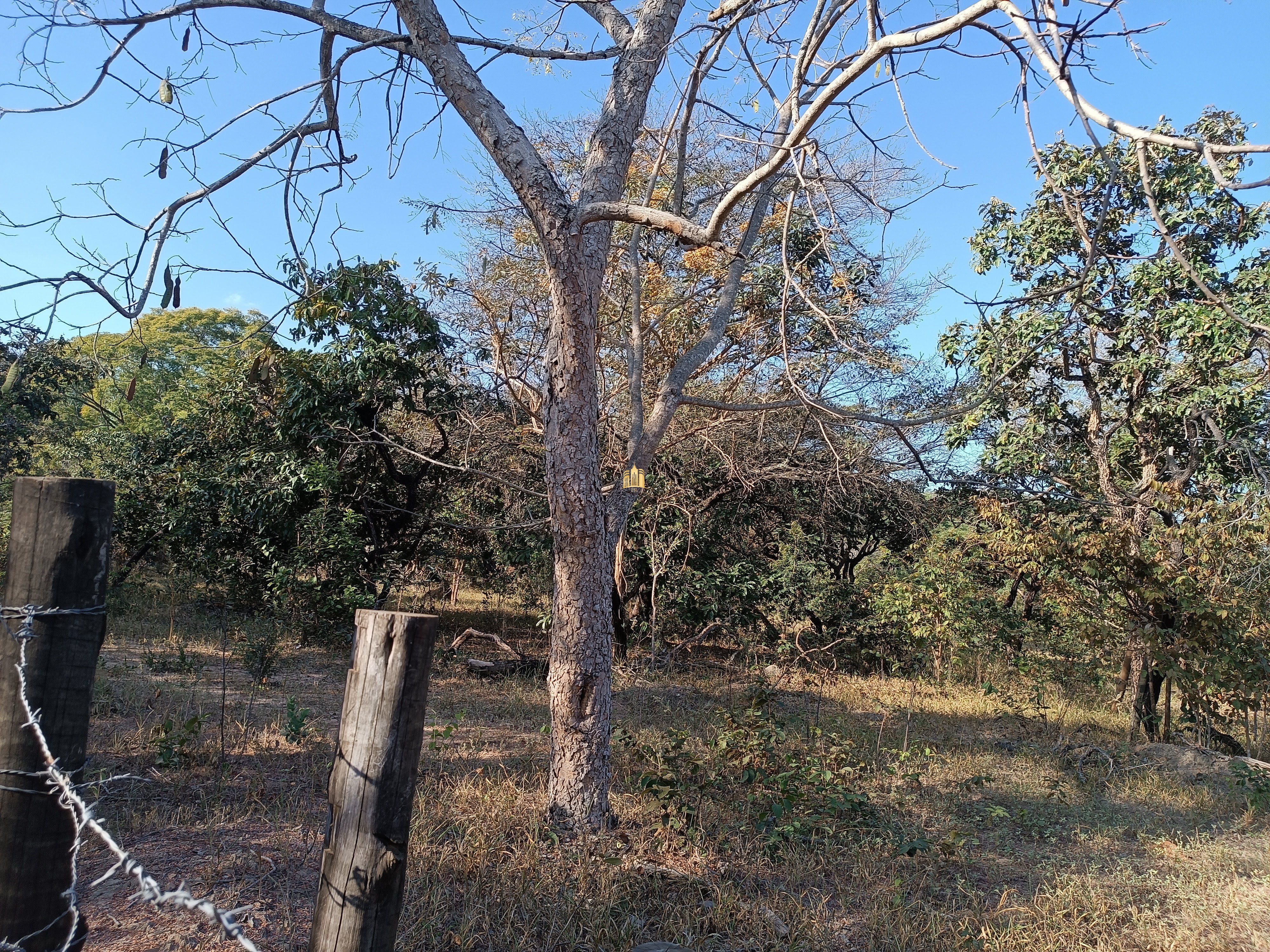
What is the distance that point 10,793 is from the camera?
208 cm

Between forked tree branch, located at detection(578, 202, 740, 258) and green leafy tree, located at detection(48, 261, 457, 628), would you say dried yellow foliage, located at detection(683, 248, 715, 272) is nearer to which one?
green leafy tree, located at detection(48, 261, 457, 628)

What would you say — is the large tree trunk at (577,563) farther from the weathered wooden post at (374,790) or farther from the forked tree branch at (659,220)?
the weathered wooden post at (374,790)

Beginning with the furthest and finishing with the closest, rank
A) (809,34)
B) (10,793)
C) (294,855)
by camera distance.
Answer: (809,34)
(294,855)
(10,793)

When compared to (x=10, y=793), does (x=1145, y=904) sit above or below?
below

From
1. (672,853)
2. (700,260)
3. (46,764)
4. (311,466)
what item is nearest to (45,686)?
(46,764)

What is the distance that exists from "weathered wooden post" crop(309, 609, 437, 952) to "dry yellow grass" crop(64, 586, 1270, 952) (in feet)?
4.42

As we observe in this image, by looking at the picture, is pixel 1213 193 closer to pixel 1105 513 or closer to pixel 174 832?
pixel 1105 513

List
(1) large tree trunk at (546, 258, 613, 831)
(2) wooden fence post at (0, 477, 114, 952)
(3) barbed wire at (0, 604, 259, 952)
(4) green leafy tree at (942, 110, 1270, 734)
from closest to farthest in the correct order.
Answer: (3) barbed wire at (0, 604, 259, 952), (2) wooden fence post at (0, 477, 114, 952), (1) large tree trunk at (546, 258, 613, 831), (4) green leafy tree at (942, 110, 1270, 734)

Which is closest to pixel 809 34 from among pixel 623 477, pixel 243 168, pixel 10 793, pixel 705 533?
pixel 623 477

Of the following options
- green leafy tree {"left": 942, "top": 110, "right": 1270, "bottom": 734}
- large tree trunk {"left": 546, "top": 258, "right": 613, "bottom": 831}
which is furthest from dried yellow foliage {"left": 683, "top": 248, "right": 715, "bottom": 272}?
large tree trunk {"left": 546, "top": 258, "right": 613, "bottom": 831}

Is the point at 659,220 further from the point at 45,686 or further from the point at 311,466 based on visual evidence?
the point at 311,466

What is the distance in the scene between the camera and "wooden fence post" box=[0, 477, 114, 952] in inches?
81.5

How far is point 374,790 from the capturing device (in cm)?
210

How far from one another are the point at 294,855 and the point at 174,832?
73cm
